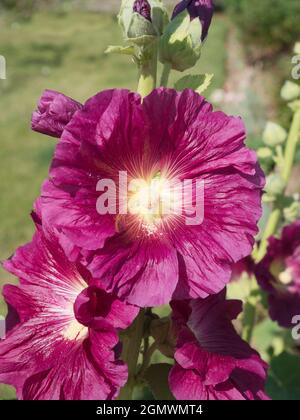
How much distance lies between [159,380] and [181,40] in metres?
0.46

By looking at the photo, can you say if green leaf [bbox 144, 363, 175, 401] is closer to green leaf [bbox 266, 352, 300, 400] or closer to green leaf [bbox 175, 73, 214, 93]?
green leaf [bbox 175, 73, 214, 93]

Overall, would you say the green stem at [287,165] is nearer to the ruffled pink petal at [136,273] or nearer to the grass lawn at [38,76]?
the ruffled pink petal at [136,273]

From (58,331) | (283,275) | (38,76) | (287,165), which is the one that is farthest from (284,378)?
(38,76)

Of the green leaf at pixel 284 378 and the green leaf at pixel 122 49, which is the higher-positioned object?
the green leaf at pixel 122 49

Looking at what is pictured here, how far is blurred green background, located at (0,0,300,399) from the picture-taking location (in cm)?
383

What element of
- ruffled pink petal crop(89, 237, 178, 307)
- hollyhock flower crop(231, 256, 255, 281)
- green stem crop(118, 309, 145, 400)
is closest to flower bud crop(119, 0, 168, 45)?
ruffled pink petal crop(89, 237, 178, 307)

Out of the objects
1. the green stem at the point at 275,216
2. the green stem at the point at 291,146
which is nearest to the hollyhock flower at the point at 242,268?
the green stem at the point at 275,216

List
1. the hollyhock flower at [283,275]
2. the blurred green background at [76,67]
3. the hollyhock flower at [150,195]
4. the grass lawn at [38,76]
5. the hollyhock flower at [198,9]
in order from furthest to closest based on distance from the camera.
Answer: the blurred green background at [76,67]
the grass lawn at [38,76]
the hollyhock flower at [283,275]
the hollyhock flower at [198,9]
the hollyhock flower at [150,195]

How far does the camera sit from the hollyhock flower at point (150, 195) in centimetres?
71

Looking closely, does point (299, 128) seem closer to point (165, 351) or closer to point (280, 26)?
point (165, 351)

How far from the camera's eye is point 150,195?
79 cm

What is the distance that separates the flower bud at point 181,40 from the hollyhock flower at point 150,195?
10 centimetres

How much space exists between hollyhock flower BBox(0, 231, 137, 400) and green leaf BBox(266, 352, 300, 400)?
0.78 metres

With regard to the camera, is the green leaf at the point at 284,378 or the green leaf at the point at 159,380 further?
the green leaf at the point at 284,378
